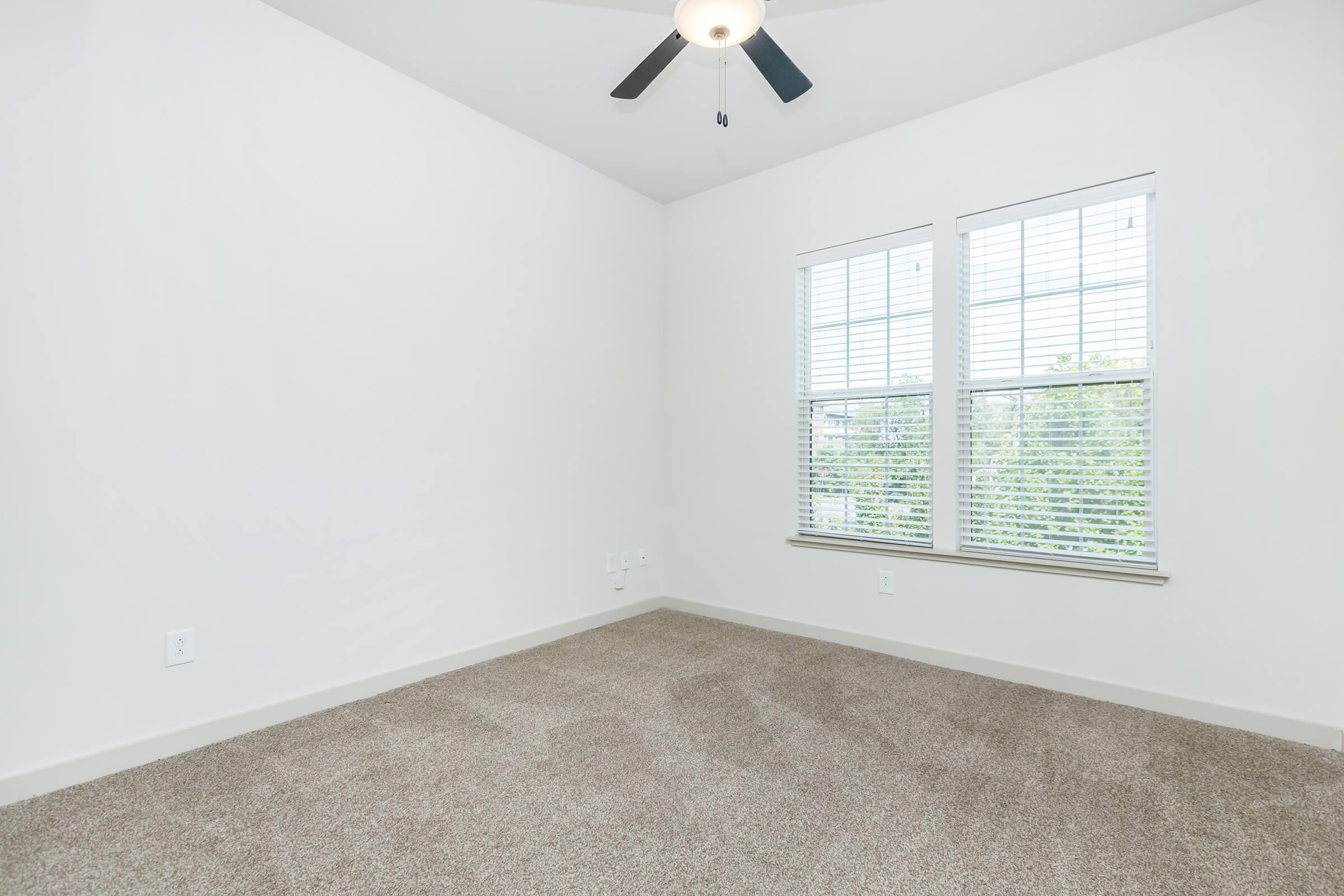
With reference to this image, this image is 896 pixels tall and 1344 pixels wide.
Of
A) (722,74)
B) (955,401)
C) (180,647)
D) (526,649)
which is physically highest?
(722,74)

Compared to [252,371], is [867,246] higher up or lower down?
higher up

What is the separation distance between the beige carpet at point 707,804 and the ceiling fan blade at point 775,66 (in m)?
2.33

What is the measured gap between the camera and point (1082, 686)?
2.71 m

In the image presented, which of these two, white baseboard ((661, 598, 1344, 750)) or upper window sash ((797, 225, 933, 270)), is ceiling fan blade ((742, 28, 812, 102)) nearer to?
upper window sash ((797, 225, 933, 270))

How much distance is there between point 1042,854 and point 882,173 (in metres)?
3.07

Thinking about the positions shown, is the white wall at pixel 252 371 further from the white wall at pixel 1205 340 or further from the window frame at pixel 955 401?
the white wall at pixel 1205 340

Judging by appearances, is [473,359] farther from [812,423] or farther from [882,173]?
[882,173]

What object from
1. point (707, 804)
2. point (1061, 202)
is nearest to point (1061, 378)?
point (1061, 202)

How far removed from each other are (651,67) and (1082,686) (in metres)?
3.08

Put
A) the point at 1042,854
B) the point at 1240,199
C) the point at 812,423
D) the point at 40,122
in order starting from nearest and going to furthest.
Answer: the point at 1042,854 < the point at 40,122 < the point at 1240,199 < the point at 812,423

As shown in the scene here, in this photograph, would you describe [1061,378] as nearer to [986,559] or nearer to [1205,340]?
[1205,340]

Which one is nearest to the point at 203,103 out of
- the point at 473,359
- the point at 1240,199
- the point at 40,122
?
the point at 40,122

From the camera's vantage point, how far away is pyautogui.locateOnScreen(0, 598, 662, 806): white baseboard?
189cm

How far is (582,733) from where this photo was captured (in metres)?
2.34
